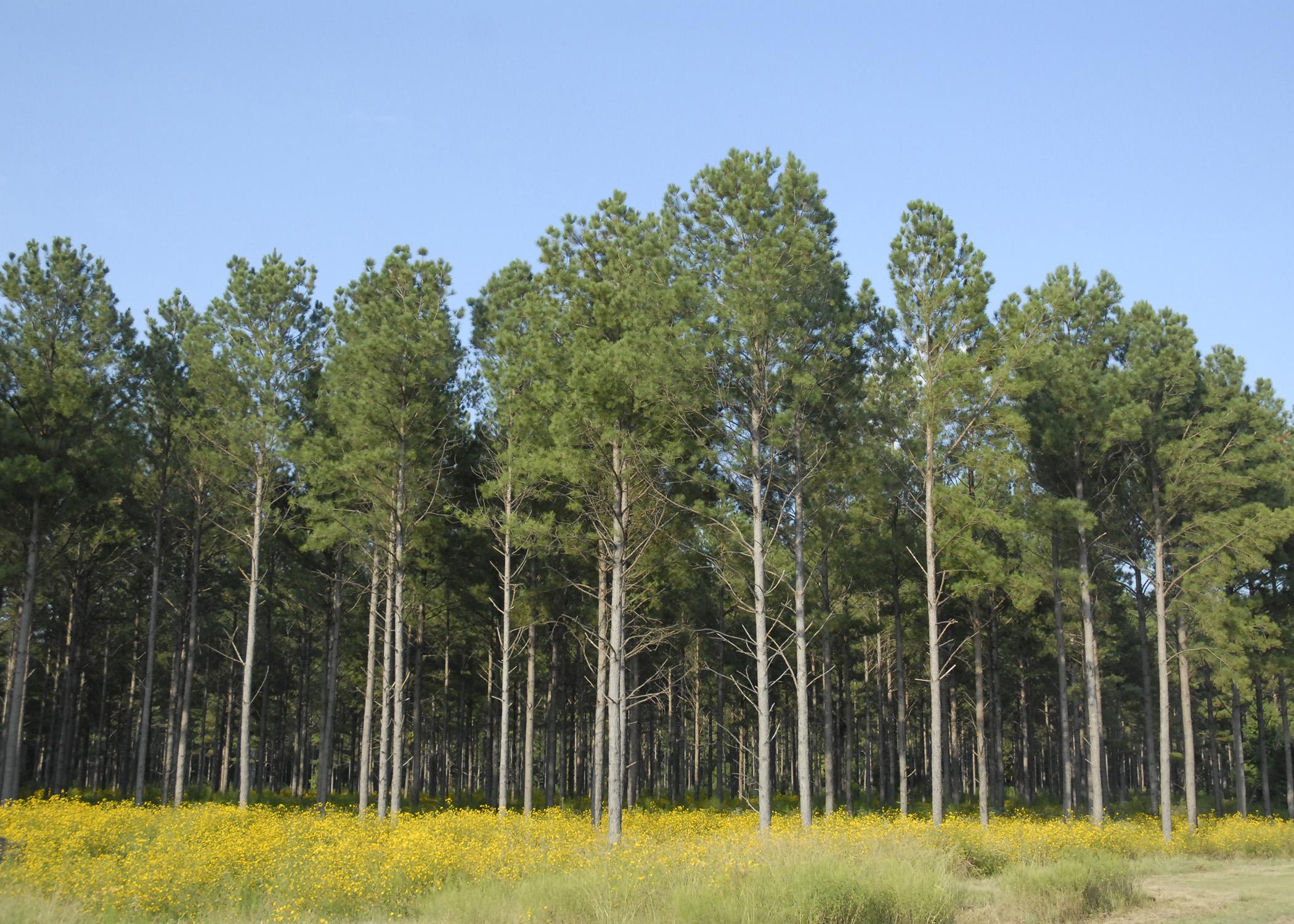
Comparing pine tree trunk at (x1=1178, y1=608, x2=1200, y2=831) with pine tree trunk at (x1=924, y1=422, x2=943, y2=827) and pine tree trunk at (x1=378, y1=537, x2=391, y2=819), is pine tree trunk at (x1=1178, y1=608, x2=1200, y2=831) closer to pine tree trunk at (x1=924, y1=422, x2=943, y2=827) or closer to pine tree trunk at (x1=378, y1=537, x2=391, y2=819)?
pine tree trunk at (x1=924, y1=422, x2=943, y2=827)

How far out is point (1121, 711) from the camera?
5209 centimetres

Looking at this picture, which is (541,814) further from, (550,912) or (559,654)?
(550,912)

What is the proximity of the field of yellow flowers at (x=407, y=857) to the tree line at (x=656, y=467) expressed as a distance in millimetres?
1830

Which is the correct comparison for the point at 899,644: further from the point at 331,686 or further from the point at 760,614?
the point at 331,686

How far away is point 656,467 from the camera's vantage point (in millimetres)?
19219

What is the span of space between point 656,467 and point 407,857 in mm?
8995

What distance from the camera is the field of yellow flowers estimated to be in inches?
453

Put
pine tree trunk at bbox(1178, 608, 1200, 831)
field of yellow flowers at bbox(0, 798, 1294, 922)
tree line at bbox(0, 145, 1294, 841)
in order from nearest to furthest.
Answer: field of yellow flowers at bbox(0, 798, 1294, 922)
tree line at bbox(0, 145, 1294, 841)
pine tree trunk at bbox(1178, 608, 1200, 831)

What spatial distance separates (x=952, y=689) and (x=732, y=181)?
2980 centimetres

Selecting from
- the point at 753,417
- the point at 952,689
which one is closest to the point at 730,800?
the point at 952,689

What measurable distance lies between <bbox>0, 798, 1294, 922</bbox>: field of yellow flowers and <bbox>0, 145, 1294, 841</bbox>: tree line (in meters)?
1.83

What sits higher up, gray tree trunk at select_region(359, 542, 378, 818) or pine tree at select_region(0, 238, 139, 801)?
pine tree at select_region(0, 238, 139, 801)

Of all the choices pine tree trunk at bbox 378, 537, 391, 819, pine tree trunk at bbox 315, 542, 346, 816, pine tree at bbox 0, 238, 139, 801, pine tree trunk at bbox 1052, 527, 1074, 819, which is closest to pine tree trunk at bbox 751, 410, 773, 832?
pine tree trunk at bbox 378, 537, 391, 819

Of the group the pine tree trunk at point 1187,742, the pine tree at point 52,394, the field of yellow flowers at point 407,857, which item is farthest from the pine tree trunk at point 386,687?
the pine tree trunk at point 1187,742
